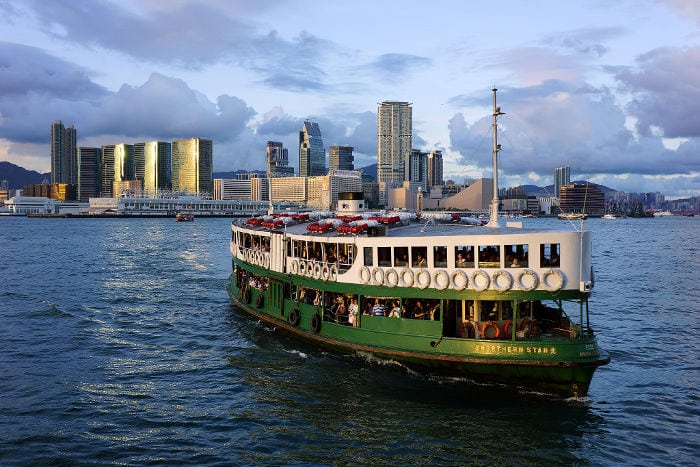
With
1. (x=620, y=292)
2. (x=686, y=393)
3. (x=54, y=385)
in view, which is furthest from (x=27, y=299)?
(x=620, y=292)

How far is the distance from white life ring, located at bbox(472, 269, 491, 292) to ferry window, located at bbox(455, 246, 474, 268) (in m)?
0.51

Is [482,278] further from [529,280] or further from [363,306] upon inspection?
[363,306]

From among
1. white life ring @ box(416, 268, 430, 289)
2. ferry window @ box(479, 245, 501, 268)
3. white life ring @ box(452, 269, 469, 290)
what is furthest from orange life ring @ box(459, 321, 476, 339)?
ferry window @ box(479, 245, 501, 268)

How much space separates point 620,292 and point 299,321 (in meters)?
34.8

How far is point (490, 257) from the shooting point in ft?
70.9

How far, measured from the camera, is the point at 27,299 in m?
44.3

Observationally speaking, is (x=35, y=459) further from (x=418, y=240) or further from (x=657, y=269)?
(x=657, y=269)

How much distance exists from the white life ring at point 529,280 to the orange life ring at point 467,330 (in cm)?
257

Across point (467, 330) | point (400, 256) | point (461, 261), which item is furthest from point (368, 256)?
point (467, 330)

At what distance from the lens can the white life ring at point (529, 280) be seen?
20.7m

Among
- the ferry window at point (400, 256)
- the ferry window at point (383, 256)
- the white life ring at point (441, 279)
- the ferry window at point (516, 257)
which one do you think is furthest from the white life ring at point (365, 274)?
the ferry window at point (516, 257)

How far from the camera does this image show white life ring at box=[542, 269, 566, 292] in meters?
20.5

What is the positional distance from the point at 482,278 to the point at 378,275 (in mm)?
4613

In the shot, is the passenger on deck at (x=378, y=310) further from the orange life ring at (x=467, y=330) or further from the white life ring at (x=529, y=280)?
the white life ring at (x=529, y=280)
